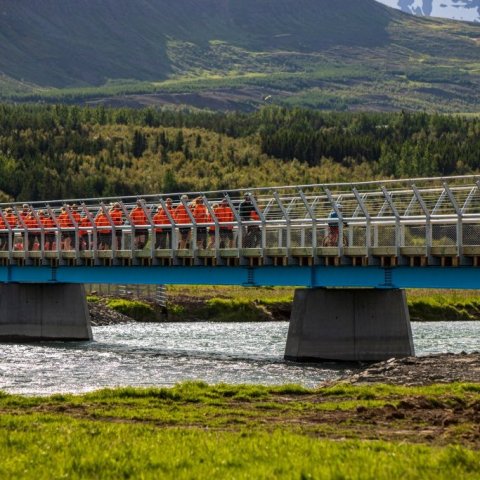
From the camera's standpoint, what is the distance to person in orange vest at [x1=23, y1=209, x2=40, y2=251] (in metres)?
65.9

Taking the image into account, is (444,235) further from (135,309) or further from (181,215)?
(135,309)

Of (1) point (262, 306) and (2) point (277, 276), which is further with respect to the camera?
(1) point (262, 306)

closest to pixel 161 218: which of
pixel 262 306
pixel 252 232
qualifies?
pixel 252 232

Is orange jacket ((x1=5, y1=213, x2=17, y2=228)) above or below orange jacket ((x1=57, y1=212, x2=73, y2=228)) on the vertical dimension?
below

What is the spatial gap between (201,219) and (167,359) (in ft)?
22.7

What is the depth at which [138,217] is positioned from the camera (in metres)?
59.6

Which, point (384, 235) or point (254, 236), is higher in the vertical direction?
point (384, 235)

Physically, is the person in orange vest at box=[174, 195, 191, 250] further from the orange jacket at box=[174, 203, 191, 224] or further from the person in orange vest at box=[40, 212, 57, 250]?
the person in orange vest at box=[40, 212, 57, 250]

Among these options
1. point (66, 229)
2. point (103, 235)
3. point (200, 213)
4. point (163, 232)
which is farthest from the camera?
point (66, 229)

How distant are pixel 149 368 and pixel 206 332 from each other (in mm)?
28441

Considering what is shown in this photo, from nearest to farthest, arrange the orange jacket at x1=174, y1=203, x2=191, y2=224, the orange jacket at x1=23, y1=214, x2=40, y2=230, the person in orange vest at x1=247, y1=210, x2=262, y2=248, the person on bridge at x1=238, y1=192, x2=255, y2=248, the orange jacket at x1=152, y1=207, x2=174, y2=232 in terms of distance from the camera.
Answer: the person in orange vest at x1=247, y1=210, x2=262, y2=248 < the person on bridge at x1=238, y1=192, x2=255, y2=248 < the orange jacket at x1=174, y1=203, x2=191, y2=224 < the orange jacket at x1=152, y1=207, x2=174, y2=232 < the orange jacket at x1=23, y1=214, x2=40, y2=230

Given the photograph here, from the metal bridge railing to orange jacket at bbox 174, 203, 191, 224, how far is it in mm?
53

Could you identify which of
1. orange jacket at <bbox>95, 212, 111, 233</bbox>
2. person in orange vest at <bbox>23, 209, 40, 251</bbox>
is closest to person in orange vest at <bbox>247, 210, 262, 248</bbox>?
orange jacket at <bbox>95, 212, 111, 233</bbox>

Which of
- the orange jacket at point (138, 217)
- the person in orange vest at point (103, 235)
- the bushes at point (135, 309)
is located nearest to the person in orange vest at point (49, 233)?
the person in orange vest at point (103, 235)
